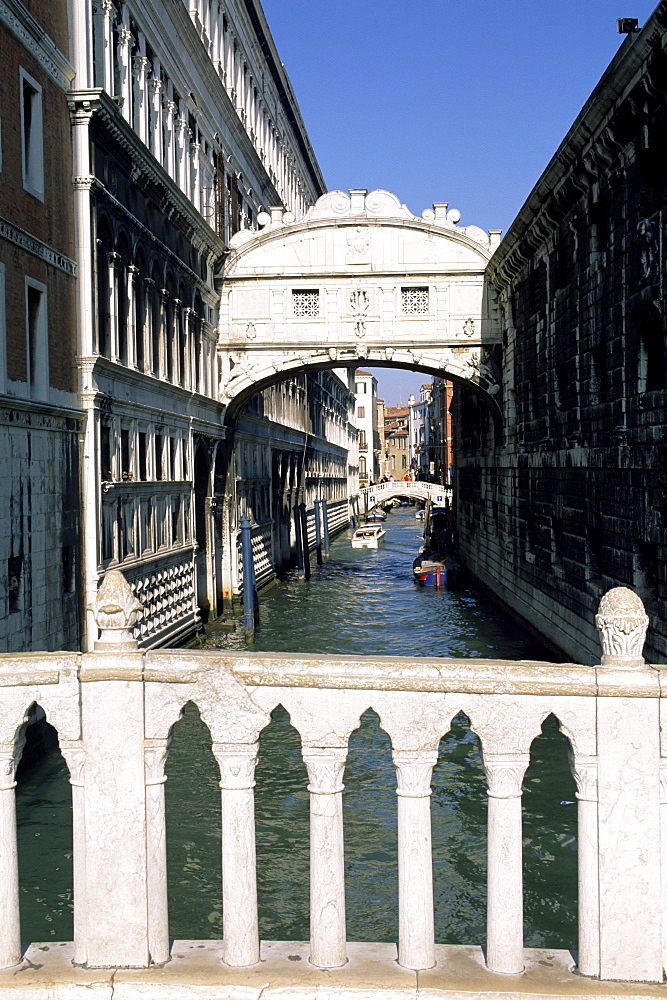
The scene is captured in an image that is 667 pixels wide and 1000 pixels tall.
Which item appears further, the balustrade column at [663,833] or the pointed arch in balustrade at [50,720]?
the pointed arch in balustrade at [50,720]

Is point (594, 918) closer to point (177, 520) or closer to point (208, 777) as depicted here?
point (208, 777)

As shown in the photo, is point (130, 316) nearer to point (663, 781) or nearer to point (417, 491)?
point (663, 781)

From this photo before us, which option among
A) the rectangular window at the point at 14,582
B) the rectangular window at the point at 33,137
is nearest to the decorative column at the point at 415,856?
the rectangular window at the point at 14,582

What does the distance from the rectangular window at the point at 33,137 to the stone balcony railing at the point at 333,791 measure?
8.36 metres

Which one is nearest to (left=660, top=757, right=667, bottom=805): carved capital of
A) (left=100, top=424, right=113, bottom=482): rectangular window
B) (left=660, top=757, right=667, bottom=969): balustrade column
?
(left=660, top=757, right=667, bottom=969): balustrade column

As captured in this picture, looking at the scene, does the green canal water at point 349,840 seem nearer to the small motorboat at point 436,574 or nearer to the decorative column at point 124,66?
the decorative column at point 124,66

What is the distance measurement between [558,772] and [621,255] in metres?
6.39

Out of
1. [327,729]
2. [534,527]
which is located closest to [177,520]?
[534,527]

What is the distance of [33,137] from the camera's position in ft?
35.0

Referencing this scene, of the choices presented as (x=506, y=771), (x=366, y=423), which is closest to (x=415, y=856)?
(x=506, y=771)

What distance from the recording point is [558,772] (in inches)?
391

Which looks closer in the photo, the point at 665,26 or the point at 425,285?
the point at 665,26

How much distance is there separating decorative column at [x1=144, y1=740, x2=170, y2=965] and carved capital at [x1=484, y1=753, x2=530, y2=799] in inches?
49.7

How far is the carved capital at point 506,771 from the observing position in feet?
11.3
